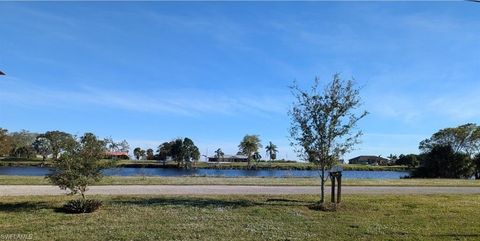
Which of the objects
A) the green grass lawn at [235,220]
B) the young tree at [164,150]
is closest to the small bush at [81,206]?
the green grass lawn at [235,220]

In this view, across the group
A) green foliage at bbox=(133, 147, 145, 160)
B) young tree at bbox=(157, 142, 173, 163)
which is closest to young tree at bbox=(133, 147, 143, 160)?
green foliage at bbox=(133, 147, 145, 160)

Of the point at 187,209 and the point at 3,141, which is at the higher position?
the point at 3,141

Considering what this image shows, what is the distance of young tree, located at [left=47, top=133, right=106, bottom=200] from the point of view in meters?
15.1

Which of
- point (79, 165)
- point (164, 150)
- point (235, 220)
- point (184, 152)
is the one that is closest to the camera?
point (235, 220)

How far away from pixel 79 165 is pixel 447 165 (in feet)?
196

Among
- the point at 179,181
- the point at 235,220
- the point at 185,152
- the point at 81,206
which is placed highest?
the point at 185,152

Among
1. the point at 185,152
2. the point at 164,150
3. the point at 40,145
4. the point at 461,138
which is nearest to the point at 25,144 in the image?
the point at 40,145

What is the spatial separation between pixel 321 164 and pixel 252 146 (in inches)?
4735

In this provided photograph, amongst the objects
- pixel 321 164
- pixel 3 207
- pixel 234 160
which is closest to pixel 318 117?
pixel 321 164

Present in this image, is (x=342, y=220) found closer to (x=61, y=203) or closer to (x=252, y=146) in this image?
(x=61, y=203)

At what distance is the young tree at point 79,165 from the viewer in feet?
49.6

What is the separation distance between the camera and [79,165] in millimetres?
15227

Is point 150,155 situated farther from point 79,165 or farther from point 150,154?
point 79,165

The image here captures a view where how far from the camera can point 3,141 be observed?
59.3 meters
